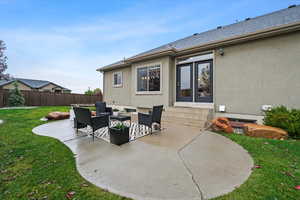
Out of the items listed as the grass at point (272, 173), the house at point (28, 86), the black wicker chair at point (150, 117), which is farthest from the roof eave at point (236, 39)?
the house at point (28, 86)

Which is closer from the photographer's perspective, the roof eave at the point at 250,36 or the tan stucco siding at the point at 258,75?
the roof eave at the point at 250,36

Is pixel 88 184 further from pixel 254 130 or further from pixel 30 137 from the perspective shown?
pixel 254 130

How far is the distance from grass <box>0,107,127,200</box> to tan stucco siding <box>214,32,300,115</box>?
20.0ft

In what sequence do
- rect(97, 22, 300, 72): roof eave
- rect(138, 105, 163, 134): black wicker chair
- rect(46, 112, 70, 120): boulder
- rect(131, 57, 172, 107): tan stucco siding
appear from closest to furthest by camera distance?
1. rect(138, 105, 163, 134): black wicker chair
2. rect(97, 22, 300, 72): roof eave
3. rect(46, 112, 70, 120): boulder
4. rect(131, 57, 172, 107): tan stucco siding

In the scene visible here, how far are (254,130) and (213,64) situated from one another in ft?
11.4

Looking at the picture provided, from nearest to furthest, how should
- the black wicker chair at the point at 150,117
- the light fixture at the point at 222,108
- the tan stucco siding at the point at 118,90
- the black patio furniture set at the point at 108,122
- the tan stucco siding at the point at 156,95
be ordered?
1. the black patio furniture set at the point at 108,122
2. the black wicker chair at the point at 150,117
3. the light fixture at the point at 222,108
4. the tan stucco siding at the point at 156,95
5. the tan stucco siding at the point at 118,90

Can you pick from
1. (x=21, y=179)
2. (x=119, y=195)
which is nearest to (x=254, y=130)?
(x=119, y=195)

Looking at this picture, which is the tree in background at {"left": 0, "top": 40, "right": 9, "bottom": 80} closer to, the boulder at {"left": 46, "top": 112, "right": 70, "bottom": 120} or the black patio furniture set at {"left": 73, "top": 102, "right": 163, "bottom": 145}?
the boulder at {"left": 46, "top": 112, "right": 70, "bottom": 120}

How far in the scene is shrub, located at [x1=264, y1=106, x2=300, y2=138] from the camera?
405 centimetres

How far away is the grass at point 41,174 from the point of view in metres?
1.71

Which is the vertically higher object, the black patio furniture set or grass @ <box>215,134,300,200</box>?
the black patio furniture set

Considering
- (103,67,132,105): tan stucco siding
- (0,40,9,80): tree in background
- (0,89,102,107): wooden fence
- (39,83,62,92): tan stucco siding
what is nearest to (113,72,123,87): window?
(103,67,132,105): tan stucco siding

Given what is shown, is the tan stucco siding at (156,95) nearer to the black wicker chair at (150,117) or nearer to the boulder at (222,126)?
the black wicker chair at (150,117)

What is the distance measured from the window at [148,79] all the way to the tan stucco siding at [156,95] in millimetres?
265
